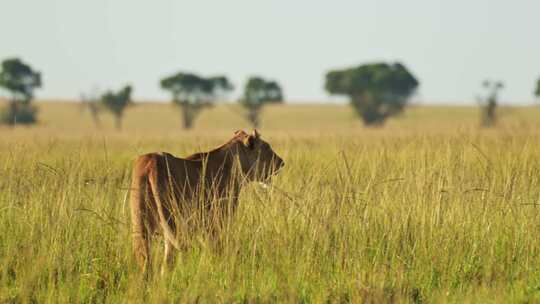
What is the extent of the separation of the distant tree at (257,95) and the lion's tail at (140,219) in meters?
65.5

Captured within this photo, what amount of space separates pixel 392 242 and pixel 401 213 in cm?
39

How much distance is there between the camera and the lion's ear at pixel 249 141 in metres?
7.25

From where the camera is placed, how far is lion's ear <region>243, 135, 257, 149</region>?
725 cm

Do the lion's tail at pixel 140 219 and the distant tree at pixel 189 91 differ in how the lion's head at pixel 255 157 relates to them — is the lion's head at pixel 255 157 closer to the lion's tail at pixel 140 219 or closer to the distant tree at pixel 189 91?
the lion's tail at pixel 140 219

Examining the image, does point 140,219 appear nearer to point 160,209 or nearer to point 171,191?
point 160,209

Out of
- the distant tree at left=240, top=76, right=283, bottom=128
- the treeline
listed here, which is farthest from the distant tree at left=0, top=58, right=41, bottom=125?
the distant tree at left=240, top=76, right=283, bottom=128

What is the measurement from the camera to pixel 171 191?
627cm

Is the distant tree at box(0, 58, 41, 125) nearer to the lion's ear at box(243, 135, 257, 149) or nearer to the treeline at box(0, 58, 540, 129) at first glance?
the treeline at box(0, 58, 540, 129)

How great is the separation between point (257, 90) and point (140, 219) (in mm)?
66413

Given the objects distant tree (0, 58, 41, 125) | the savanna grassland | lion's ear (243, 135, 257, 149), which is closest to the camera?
the savanna grassland

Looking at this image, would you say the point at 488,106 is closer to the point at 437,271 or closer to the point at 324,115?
the point at 324,115

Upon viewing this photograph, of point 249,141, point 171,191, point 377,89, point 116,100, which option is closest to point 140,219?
point 171,191

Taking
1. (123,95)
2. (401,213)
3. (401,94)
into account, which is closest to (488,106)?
(401,94)

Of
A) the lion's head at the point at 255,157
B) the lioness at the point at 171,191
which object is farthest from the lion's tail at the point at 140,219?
the lion's head at the point at 255,157
